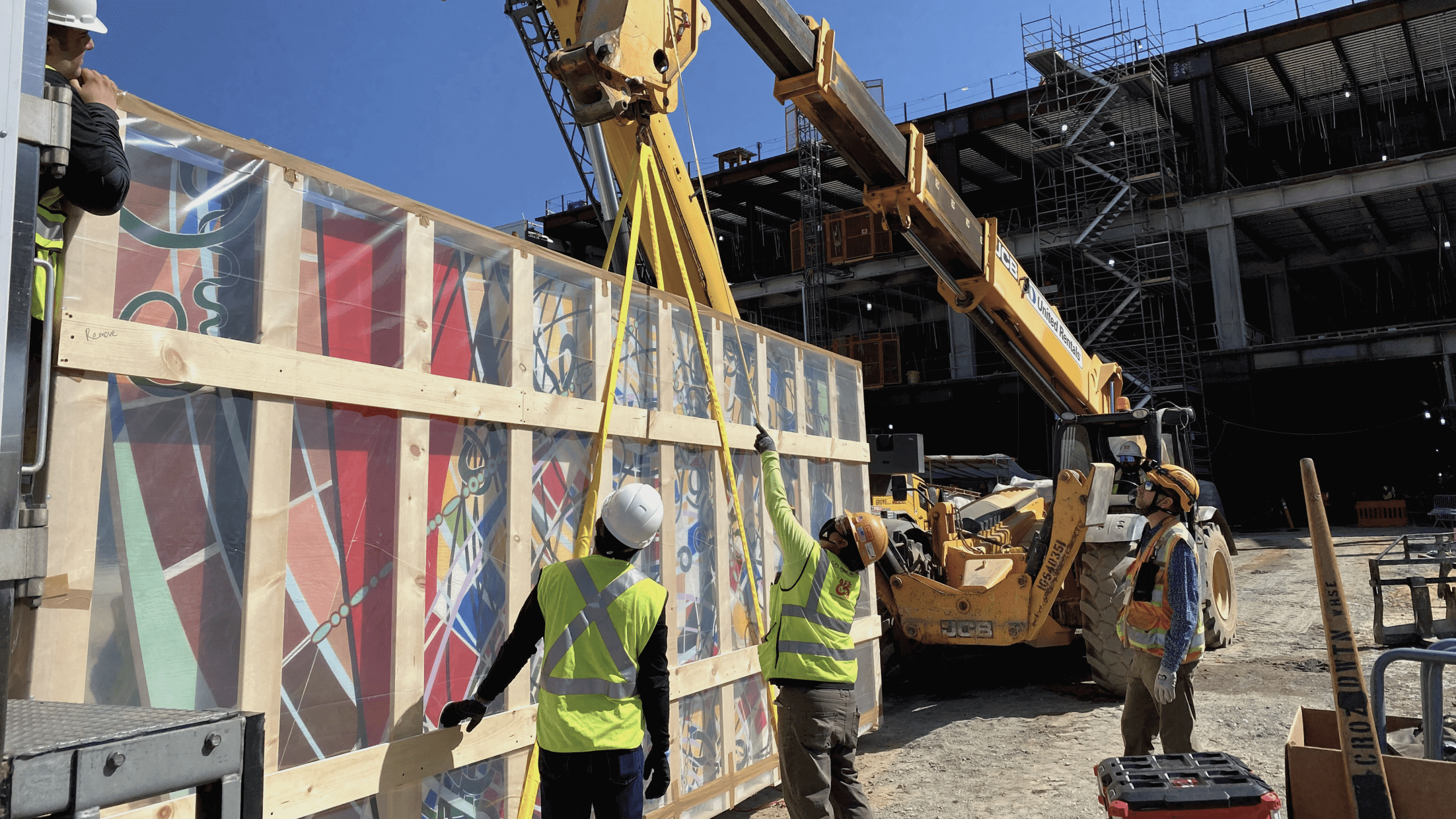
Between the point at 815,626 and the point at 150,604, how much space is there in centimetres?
282

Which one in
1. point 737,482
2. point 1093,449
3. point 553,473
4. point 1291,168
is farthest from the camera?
point 1291,168

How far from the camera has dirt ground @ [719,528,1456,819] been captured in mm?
6152

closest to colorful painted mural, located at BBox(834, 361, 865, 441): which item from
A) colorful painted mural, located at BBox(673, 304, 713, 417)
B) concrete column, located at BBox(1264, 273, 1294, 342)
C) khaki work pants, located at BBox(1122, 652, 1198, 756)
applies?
colorful painted mural, located at BBox(673, 304, 713, 417)

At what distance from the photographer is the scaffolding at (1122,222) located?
2564cm

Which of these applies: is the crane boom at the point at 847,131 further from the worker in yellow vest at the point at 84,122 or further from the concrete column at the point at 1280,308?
the concrete column at the point at 1280,308

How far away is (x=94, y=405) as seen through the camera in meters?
2.82

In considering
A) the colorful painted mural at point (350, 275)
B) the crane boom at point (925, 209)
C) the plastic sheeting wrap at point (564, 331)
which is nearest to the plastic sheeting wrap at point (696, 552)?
the plastic sheeting wrap at point (564, 331)

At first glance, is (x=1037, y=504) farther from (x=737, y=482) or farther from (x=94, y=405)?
(x=94, y=405)

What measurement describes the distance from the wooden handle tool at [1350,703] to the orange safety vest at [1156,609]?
8.26ft

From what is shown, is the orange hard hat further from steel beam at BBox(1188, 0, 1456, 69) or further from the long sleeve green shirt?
steel beam at BBox(1188, 0, 1456, 69)

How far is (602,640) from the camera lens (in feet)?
11.6

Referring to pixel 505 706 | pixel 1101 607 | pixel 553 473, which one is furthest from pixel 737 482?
pixel 1101 607

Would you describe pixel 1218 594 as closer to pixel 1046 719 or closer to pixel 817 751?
pixel 1046 719

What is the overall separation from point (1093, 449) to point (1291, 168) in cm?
2819
